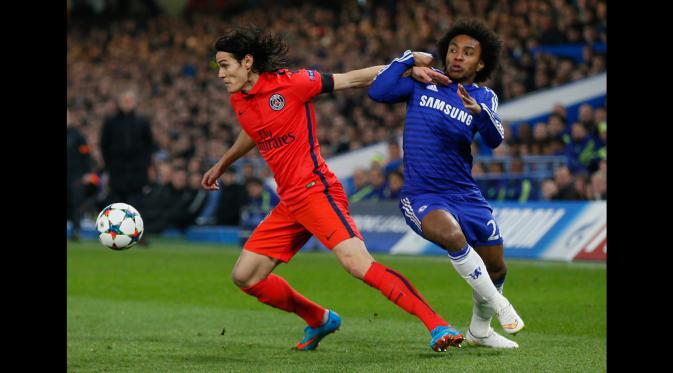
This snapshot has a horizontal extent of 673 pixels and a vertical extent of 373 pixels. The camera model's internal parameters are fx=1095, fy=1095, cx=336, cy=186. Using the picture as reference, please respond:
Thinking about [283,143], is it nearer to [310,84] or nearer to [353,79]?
[310,84]

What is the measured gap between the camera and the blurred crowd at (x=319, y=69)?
18219 millimetres

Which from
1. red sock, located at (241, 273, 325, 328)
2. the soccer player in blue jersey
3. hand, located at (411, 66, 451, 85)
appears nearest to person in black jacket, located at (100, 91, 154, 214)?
red sock, located at (241, 273, 325, 328)

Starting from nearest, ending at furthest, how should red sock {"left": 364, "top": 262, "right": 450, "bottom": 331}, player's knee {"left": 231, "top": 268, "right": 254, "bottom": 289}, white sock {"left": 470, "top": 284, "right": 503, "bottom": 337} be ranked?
red sock {"left": 364, "top": 262, "right": 450, "bottom": 331} < player's knee {"left": 231, "top": 268, "right": 254, "bottom": 289} < white sock {"left": 470, "top": 284, "right": 503, "bottom": 337}

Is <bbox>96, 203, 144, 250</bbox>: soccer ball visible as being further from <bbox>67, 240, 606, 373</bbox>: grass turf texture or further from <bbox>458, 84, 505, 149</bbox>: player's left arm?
<bbox>458, 84, 505, 149</bbox>: player's left arm

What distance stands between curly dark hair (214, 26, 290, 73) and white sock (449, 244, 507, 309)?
69.5 inches

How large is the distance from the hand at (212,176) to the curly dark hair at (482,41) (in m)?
1.78

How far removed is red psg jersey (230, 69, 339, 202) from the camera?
7.25 m

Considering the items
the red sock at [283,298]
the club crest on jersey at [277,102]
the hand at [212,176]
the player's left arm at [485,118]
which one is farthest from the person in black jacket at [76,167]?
the player's left arm at [485,118]

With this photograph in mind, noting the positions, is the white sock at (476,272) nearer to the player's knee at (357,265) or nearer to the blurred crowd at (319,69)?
the player's knee at (357,265)

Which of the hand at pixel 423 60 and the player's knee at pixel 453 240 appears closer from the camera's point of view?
the player's knee at pixel 453 240

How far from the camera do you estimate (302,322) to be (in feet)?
30.8

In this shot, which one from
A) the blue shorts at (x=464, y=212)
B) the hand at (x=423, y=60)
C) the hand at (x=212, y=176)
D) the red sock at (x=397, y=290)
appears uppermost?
the hand at (x=423, y=60)

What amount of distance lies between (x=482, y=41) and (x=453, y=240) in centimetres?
149
